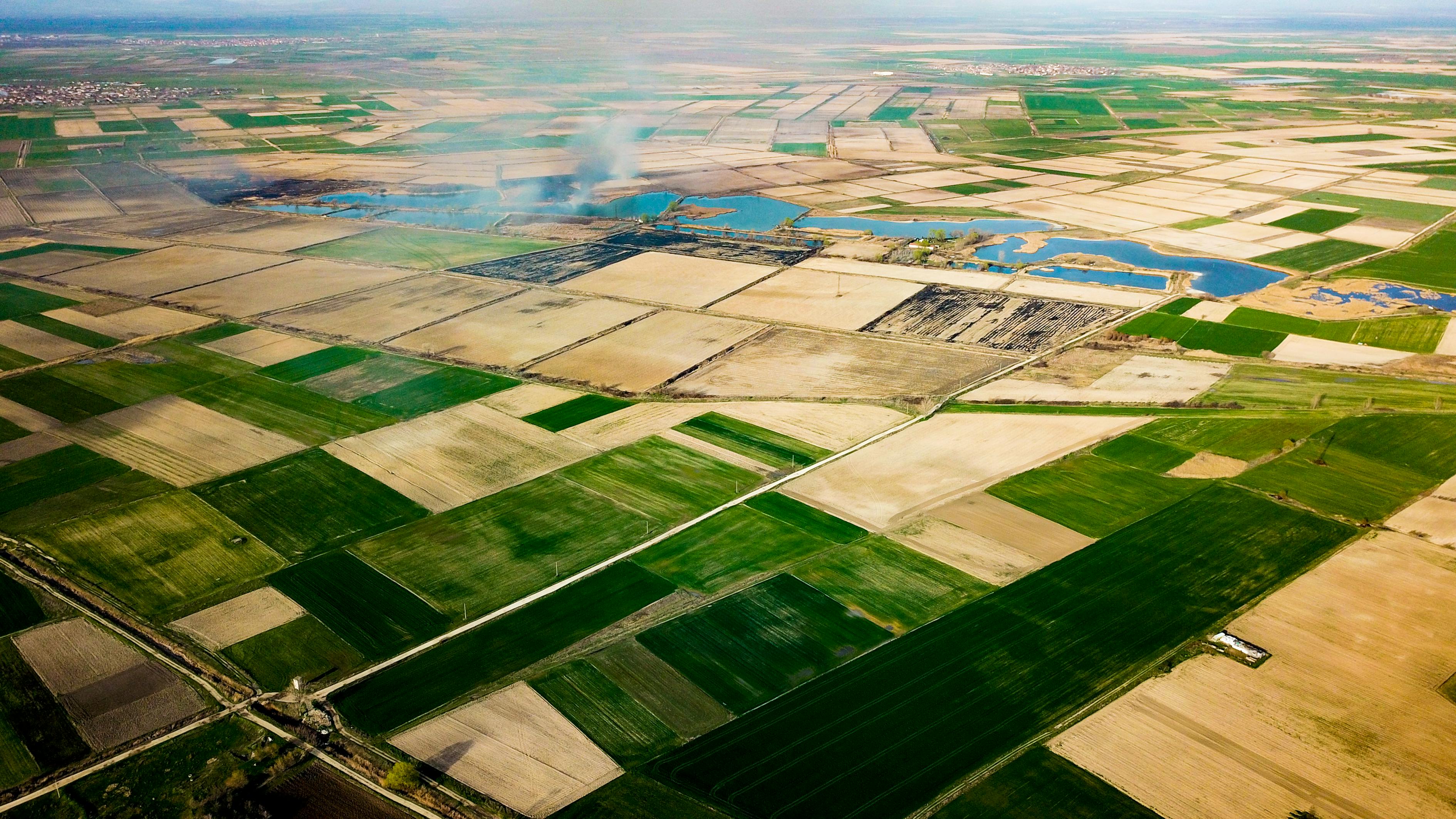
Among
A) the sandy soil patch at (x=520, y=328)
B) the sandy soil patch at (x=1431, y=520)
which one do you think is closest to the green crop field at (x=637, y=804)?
the sandy soil patch at (x=1431, y=520)

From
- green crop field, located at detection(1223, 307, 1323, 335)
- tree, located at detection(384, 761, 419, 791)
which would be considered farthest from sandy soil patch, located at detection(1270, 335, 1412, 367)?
tree, located at detection(384, 761, 419, 791)

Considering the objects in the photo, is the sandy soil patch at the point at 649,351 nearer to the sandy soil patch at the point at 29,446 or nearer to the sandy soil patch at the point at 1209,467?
the sandy soil patch at the point at 29,446

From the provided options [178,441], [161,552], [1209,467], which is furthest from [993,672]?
[178,441]

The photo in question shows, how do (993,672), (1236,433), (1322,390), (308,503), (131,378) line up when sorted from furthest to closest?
(131,378) → (1322,390) → (1236,433) → (308,503) → (993,672)

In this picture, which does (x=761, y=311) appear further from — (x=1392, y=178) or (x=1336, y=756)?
(x=1392, y=178)

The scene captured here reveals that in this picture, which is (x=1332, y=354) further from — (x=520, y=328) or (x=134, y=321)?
(x=134, y=321)

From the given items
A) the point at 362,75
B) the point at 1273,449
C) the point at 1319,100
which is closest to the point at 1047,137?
the point at 1319,100
